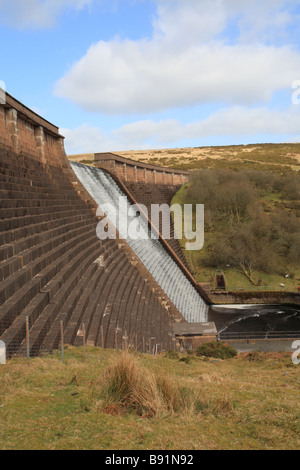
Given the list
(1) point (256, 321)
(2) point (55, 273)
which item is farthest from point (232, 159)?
(2) point (55, 273)

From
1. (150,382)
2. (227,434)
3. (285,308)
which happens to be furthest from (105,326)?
(285,308)

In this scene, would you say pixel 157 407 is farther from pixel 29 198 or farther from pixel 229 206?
pixel 229 206

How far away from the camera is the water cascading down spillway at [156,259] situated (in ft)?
83.0

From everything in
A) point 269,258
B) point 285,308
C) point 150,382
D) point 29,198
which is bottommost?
point 285,308

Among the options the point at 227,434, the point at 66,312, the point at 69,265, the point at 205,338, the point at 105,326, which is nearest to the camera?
the point at 227,434

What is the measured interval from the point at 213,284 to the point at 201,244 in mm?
5818

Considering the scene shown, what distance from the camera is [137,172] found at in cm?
3959

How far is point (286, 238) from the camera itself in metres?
35.2

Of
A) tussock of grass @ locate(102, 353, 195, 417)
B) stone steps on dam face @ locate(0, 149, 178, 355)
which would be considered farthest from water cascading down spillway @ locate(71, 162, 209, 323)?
tussock of grass @ locate(102, 353, 195, 417)

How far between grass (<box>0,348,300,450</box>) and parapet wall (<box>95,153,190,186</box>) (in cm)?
2871

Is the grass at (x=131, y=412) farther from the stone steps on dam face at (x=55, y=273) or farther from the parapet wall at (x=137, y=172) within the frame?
the parapet wall at (x=137, y=172)

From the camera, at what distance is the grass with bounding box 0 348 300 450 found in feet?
15.5

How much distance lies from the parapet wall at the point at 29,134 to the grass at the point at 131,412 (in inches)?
493

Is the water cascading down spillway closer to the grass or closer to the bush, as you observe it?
the bush
